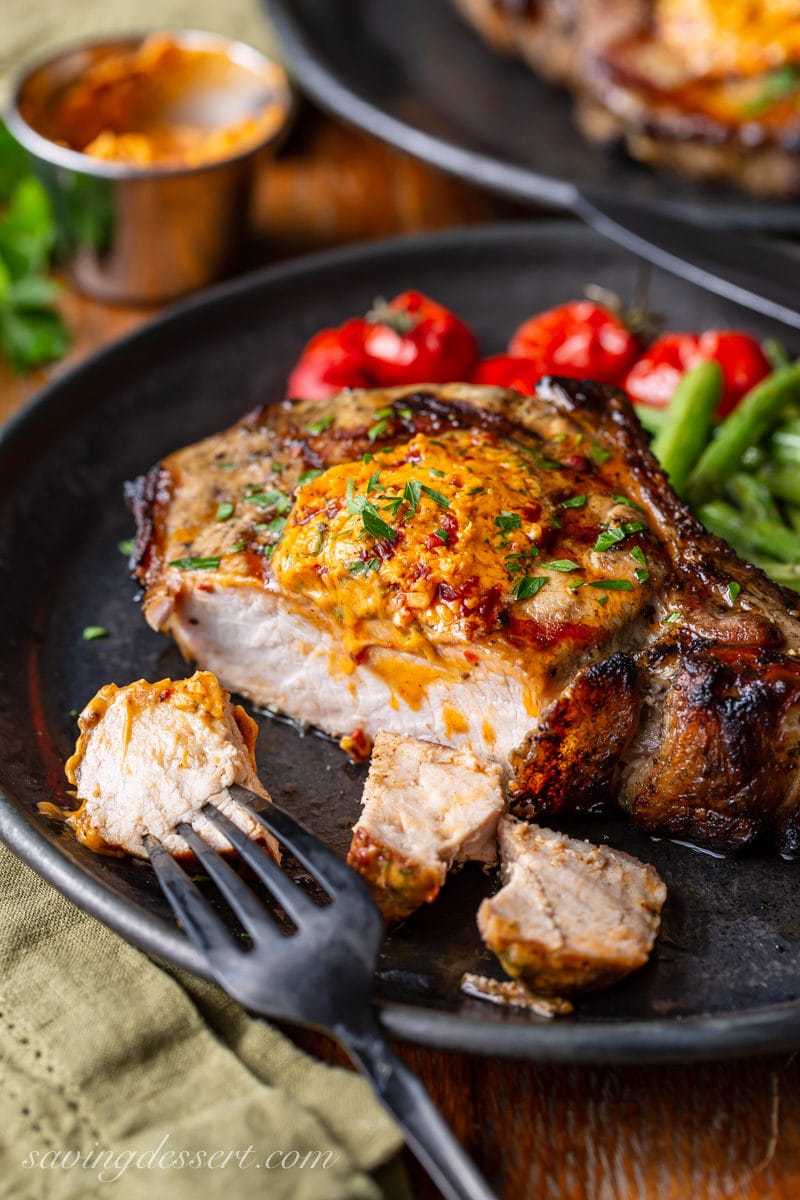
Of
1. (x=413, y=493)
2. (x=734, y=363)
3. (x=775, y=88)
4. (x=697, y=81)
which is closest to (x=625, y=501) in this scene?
(x=413, y=493)

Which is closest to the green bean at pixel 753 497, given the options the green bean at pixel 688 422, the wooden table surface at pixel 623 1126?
the green bean at pixel 688 422

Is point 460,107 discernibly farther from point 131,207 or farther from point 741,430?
point 741,430

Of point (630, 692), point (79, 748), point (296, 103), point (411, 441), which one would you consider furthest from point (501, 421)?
point (296, 103)

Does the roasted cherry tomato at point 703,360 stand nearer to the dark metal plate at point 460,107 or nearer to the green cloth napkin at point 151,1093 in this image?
the dark metal plate at point 460,107

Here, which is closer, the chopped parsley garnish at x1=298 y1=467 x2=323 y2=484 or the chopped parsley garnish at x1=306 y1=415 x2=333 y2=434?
the chopped parsley garnish at x1=298 y1=467 x2=323 y2=484

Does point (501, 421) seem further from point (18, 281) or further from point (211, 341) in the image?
point (18, 281)

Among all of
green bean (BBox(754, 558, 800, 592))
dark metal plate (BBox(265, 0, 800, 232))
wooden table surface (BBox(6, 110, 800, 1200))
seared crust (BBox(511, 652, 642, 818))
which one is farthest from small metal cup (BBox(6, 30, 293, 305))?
wooden table surface (BBox(6, 110, 800, 1200))

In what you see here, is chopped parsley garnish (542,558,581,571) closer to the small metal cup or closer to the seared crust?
the seared crust
